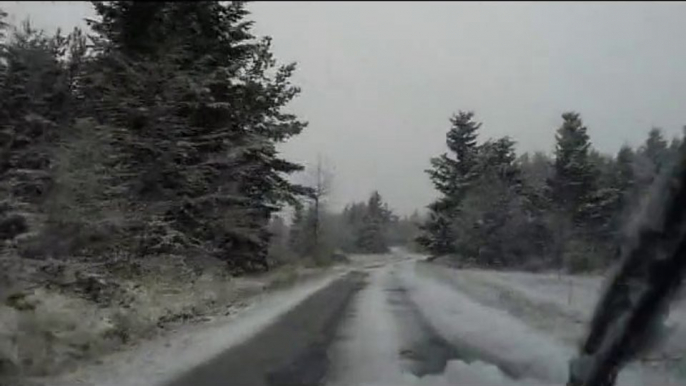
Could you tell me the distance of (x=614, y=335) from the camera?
17.6 feet

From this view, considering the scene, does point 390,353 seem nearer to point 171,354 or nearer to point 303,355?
point 303,355

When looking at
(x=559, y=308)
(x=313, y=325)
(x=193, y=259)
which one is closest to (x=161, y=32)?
(x=313, y=325)

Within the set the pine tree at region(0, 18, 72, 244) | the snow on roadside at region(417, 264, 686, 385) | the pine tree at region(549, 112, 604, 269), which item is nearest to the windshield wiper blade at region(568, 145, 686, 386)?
the snow on roadside at region(417, 264, 686, 385)

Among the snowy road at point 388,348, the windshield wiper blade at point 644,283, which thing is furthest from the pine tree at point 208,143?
the windshield wiper blade at point 644,283

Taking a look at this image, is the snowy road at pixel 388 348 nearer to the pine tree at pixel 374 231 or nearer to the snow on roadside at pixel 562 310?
the snow on roadside at pixel 562 310

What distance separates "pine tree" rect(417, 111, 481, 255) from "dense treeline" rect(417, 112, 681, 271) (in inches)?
2.3

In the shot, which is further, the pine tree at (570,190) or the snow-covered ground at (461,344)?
the pine tree at (570,190)

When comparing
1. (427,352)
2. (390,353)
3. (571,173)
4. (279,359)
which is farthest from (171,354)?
(571,173)

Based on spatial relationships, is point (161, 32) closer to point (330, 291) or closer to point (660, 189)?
point (660, 189)

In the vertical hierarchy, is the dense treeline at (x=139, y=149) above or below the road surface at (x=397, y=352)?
above

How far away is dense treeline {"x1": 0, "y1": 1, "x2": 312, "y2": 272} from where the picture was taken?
1614cm

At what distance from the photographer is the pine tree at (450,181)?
2853 centimetres

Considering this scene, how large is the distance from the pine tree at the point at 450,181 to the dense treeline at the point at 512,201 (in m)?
0.06

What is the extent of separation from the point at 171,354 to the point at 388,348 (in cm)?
347
